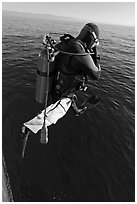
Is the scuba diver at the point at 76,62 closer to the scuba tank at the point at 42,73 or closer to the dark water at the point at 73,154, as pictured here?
the scuba tank at the point at 42,73

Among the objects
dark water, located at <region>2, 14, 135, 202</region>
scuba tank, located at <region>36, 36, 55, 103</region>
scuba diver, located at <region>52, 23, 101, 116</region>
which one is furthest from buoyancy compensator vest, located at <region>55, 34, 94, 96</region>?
dark water, located at <region>2, 14, 135, 202</region>

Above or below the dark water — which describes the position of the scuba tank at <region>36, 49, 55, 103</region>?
above

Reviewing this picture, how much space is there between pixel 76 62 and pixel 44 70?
0.84 m

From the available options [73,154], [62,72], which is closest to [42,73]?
[62,72]

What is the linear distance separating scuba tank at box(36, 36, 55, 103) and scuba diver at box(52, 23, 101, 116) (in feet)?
0.80

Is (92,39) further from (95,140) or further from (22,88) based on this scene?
(22,88)

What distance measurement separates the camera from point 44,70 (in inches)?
175

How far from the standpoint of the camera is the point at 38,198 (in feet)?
16.1

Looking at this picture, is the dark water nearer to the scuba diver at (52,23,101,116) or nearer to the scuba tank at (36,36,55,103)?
the scuba diver at (52,23,101,116)

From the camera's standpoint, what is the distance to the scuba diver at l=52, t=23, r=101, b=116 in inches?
165

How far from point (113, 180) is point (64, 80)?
11.8 feet

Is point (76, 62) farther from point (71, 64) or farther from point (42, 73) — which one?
point (42, 73)

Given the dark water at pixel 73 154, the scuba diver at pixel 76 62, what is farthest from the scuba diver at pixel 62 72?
the dark water at pixel 73 154

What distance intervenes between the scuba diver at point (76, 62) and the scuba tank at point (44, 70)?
245 millimetres
